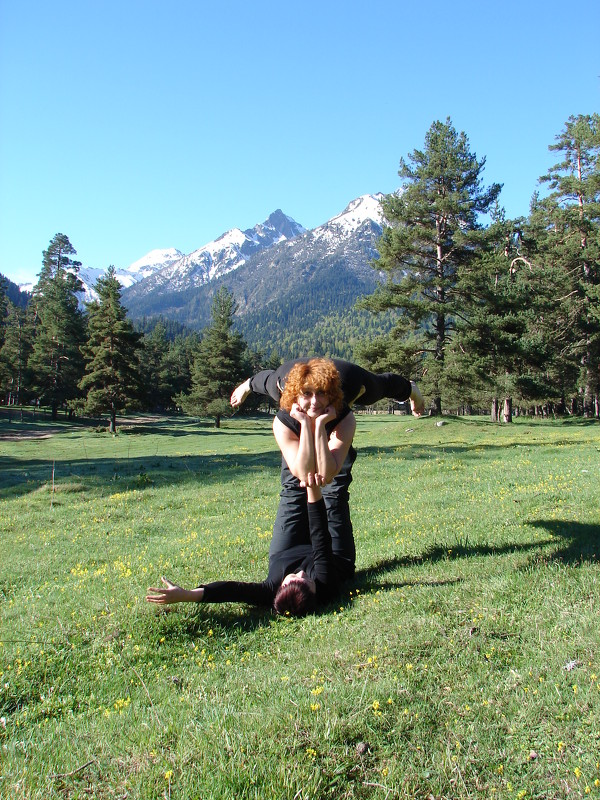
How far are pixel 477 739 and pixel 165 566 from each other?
4867 millimetres

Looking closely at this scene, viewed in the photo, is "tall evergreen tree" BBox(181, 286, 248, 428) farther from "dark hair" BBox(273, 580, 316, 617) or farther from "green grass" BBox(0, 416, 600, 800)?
"dark hair" BBox(273, 580, 316, 617)

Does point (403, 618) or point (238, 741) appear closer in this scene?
point (238, 741)

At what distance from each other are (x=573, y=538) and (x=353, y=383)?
3.22 meters

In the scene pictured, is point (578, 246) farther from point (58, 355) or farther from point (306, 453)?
point (58, 355)

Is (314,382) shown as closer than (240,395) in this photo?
Yes

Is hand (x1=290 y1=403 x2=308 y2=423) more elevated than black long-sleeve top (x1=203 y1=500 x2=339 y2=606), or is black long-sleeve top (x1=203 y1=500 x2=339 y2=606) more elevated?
hand (x1=290 y1=403 x2=308 y2=423)

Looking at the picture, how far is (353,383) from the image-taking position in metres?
5.64

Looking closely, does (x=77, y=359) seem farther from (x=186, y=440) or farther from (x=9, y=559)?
(x=9, y=559)

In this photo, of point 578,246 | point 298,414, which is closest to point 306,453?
point 298,414

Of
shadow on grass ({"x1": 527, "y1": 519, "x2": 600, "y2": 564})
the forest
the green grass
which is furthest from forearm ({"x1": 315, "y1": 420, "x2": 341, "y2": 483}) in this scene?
the forest

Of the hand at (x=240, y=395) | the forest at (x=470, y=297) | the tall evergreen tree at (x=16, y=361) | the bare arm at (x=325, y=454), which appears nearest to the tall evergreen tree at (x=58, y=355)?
the tall evergreen tree at (x=16, y=361)

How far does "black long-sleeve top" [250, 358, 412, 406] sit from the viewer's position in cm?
563

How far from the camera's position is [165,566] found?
684 centimetres

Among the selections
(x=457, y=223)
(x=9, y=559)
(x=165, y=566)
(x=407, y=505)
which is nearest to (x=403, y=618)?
(x=165, y=566)
